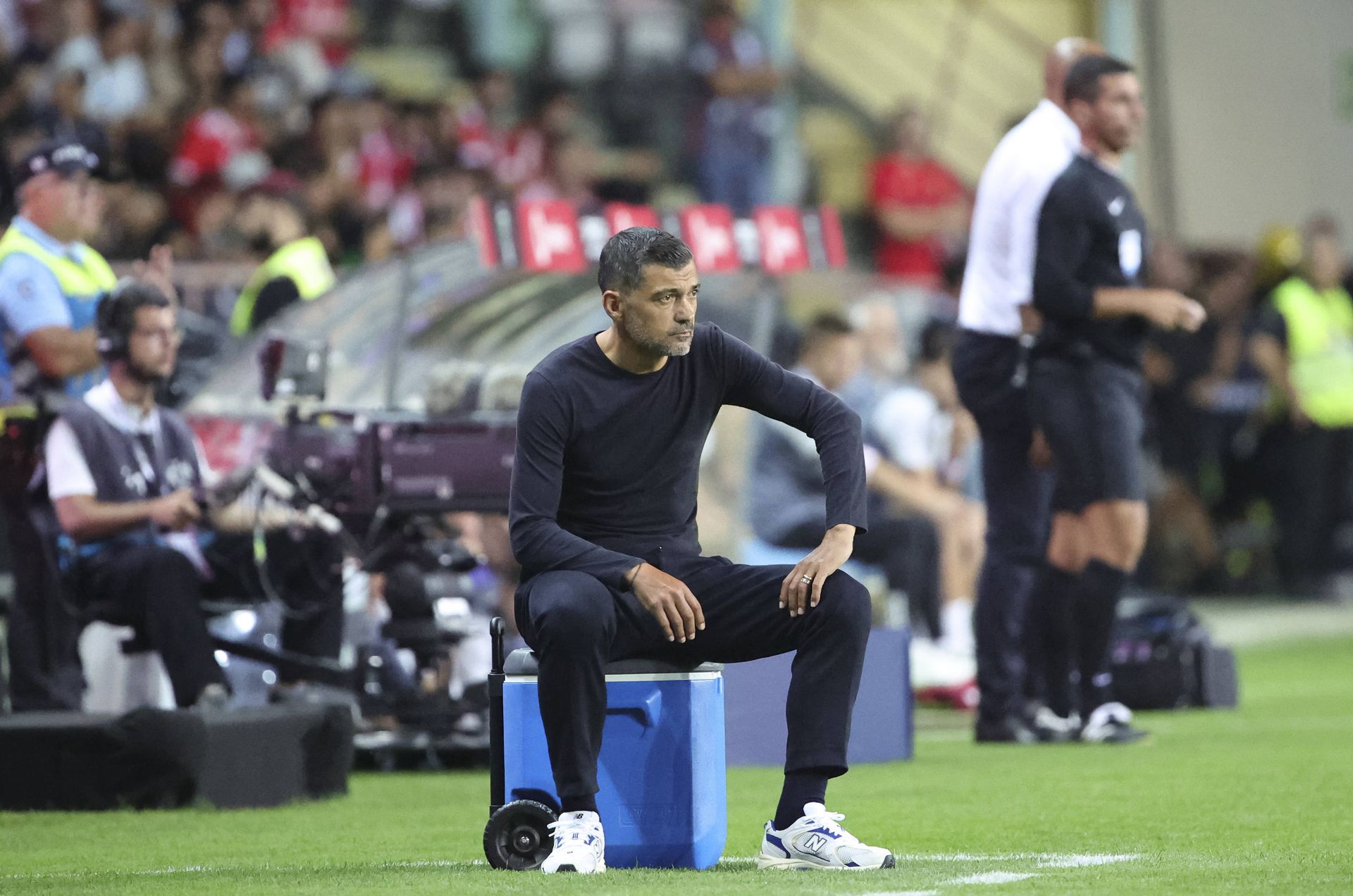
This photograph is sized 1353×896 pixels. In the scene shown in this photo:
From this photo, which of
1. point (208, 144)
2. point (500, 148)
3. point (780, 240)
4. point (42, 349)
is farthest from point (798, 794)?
point (500, 148)

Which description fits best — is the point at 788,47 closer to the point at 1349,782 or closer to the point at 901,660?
the point at 901,660

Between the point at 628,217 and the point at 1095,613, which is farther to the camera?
the point at 628,217

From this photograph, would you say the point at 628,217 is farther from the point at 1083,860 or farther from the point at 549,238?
the point at 1083,860

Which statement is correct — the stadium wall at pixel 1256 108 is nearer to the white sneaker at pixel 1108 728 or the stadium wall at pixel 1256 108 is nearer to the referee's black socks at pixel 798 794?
the white sneaker at pixel 1108 728

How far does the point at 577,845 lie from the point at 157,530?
3361mm

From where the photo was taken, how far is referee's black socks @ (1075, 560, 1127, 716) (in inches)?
321

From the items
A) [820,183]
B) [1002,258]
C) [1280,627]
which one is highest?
[820,183]

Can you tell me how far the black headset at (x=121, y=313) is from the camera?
7.87 m

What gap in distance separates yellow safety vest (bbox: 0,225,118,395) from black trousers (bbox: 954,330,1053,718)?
3077 millimetres

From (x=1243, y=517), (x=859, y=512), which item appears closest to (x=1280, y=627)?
(x=1243, y=517)

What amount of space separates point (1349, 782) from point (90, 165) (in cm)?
478

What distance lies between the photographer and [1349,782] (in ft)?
22.2

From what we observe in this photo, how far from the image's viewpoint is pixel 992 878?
191 inches

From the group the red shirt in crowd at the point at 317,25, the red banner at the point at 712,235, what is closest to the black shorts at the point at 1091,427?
the red banner at the point at 712,235
